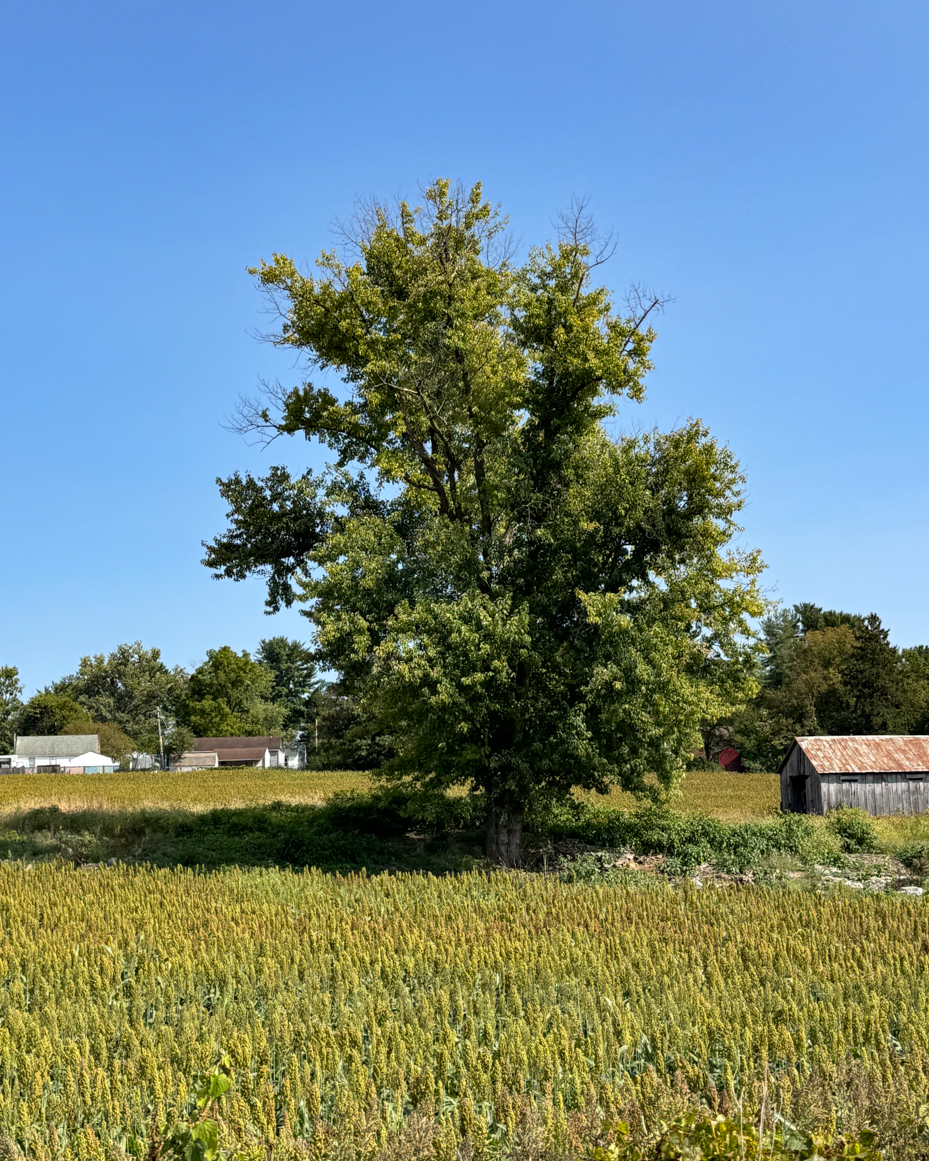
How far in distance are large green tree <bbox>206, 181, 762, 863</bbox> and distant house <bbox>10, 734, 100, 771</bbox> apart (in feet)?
294

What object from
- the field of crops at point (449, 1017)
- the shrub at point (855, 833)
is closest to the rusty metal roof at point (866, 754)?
the shrub at point (855, 833)

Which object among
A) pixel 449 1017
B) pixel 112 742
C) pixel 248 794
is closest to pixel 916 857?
pixel 449 1017

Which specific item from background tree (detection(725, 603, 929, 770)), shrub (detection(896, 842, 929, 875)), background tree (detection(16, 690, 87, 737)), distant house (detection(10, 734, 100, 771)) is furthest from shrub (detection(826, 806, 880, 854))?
background tree (detection(16, 690, 87, 737))

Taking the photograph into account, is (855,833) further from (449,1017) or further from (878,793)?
(449,1017)

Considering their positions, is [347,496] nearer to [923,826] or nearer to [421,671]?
[421,671]

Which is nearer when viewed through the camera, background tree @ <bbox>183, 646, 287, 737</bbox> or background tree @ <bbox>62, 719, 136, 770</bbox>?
background tree @ <bbox>62, 719, 136, 770</bbox>

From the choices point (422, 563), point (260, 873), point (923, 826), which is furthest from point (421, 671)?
point (923, 826)

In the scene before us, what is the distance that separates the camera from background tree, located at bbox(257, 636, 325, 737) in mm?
126562

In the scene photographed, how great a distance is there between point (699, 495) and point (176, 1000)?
1496 cm

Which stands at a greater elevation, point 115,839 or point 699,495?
point 699,495

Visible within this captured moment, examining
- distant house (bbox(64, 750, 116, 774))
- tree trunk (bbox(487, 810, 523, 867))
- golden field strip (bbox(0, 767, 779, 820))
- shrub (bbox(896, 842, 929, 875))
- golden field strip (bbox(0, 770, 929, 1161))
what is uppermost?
golden field strip (bbox(0, 770, 929, 1161))

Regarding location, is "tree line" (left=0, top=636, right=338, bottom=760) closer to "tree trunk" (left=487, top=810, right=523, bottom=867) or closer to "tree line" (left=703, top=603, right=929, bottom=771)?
"tree line" (left=703, top=603, right=929, bottom=771)

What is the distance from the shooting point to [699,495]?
67.3ft

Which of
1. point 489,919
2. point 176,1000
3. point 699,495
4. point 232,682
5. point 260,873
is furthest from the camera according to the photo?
point 232,682
